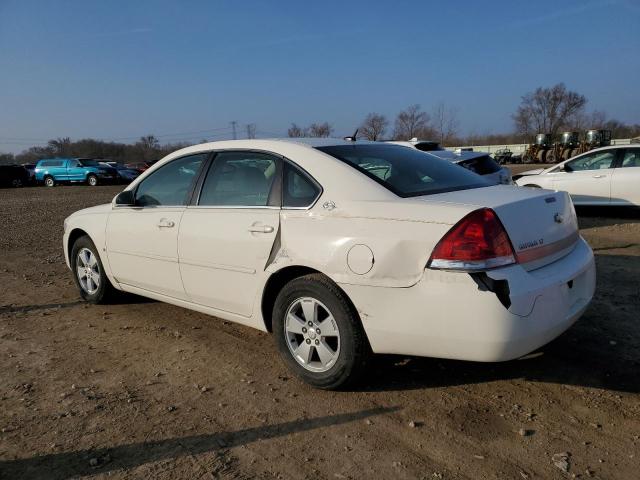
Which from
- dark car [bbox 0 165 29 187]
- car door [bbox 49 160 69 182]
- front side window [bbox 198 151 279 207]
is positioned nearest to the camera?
Result: front side window [bbox 198 151 279 207]

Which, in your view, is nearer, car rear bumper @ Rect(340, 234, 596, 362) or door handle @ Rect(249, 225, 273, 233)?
car rear bumper @ Rect(340, 234, 596, 362)

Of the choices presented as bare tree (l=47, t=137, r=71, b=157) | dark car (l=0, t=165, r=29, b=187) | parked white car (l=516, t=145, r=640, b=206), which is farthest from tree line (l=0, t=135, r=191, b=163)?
parked white car (l=516, t=145, r=640, b=206)

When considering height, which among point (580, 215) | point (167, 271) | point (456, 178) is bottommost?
point (580, 215)

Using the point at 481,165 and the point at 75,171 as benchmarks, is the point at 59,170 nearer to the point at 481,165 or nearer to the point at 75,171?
the point at 75,171

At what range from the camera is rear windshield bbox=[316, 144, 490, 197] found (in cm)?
330

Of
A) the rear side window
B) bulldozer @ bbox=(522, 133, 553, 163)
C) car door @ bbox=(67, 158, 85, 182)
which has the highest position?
the rear side window

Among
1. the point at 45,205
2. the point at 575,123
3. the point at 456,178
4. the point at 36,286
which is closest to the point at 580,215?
the point at 456,178

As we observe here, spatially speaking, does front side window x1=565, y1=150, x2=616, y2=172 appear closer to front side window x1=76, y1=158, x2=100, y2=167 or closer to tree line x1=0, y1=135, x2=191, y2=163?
front side window x1=76, y1=158, x2=100, y2=167

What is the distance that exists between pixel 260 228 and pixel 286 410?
117 cm

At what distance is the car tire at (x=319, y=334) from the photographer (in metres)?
3.05

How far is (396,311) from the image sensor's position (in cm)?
286

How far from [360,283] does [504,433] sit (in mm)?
1097

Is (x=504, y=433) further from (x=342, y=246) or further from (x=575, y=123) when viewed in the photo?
(x=575, y=123)

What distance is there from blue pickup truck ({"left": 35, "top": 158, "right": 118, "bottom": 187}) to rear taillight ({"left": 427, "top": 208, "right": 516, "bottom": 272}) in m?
31.4
